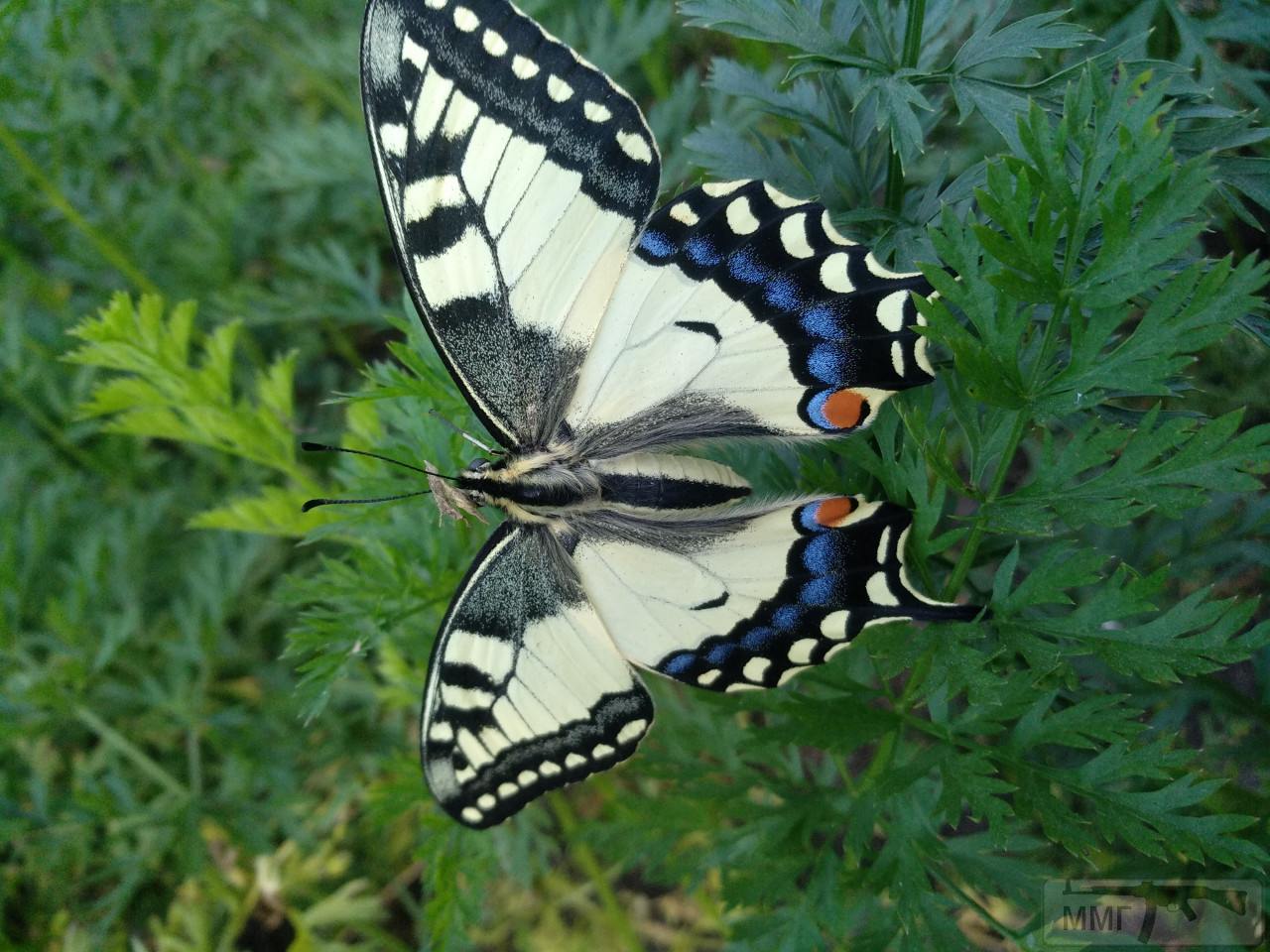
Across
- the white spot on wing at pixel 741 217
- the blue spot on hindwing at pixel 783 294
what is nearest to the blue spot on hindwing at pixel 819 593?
the blue spot on hindwing at pixel 783 294

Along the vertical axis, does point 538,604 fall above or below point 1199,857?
above

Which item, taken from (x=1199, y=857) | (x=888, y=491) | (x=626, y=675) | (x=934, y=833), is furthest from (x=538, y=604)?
(x=1199, y=857)

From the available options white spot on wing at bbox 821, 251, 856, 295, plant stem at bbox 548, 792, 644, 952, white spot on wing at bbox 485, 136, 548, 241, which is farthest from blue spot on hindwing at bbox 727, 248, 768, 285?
plant stem at bbox 548, 792, 644, 952

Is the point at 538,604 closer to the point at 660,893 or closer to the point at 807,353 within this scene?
the point at 807,353

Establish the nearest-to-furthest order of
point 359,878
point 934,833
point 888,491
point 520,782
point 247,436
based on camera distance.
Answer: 1. point 888,491
2. point 934,833
3. point 520,782
4. point 247,436
5. point 359,878

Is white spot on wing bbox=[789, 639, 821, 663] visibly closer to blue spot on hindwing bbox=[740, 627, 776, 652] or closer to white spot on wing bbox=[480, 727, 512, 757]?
blue spot on hindwing bbox=[740, 627, 776, 652]

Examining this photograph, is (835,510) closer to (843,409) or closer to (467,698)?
(843,409)
